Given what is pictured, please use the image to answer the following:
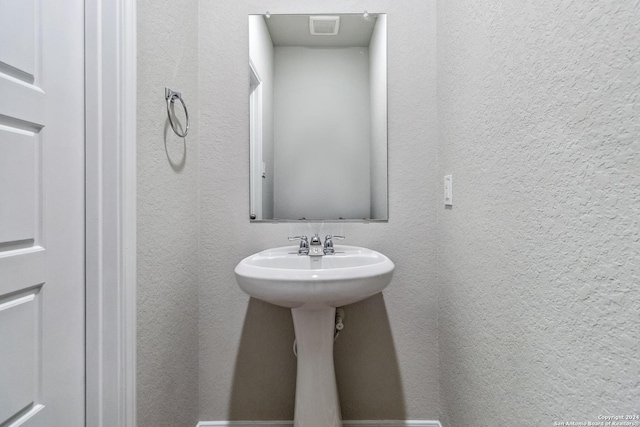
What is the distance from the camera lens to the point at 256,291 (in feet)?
3.32

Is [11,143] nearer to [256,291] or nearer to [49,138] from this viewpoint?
[49,138]

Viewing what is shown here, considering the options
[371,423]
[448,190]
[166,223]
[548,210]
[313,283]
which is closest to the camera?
[548,210]

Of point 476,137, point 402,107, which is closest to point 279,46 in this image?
point 402,107

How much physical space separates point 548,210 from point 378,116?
913mm

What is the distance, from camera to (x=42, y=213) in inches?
30.0

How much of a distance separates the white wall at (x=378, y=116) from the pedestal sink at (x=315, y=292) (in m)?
0.24

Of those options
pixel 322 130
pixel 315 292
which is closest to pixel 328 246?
pixel 315 292

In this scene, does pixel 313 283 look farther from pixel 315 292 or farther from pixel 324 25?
pixel 324 25

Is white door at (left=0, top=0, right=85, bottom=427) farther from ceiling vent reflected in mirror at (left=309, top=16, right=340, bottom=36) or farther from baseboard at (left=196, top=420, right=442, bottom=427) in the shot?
ceiling vent reflected in mirror at (left=309, top=16, right=340, bottom=36)

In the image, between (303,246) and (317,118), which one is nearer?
(303,246)

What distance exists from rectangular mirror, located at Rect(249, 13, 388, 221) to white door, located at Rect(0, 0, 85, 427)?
2.31 feet

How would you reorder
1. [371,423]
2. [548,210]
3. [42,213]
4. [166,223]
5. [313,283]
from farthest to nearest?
[371,423]
[166,223]
[313,283]
[42,213]
[548,210]

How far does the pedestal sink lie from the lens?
0.96 metres

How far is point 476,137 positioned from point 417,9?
776 millimetres
